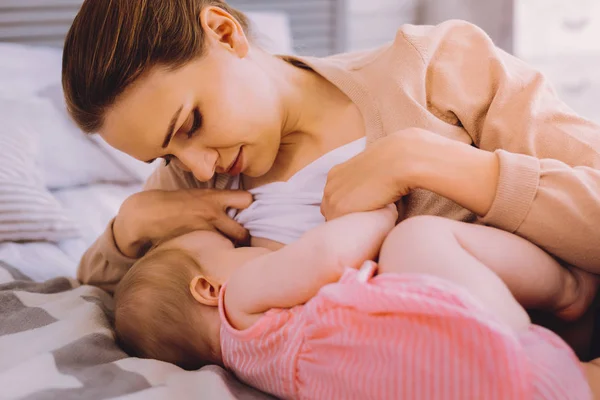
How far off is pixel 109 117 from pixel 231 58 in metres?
0.24

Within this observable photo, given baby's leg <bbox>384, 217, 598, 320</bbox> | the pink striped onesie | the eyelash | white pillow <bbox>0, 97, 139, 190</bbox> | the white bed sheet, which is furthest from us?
white pillow <bbox>0, 97, 139, 190</bbox>

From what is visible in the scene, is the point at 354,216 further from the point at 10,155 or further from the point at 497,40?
the point at 497,40

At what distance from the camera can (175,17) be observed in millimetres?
981

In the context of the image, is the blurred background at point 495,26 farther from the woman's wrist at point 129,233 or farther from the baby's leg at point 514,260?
the baby's leg at point 514,260

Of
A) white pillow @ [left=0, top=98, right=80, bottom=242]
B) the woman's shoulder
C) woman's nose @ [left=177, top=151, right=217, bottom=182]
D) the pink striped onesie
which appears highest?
the woman's shoulder

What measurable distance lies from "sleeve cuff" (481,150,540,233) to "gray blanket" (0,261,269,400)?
0.40 meters

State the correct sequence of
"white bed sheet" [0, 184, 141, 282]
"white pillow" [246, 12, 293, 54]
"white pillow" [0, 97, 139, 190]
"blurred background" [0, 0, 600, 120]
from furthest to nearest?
"blurred background" [0, 0, 600, 120] → "white pillow" [246, 12, 293, 54] → "white pillow" [0, 97, 139, 190] → "white bed sheet" [0, 184, 141, 282]

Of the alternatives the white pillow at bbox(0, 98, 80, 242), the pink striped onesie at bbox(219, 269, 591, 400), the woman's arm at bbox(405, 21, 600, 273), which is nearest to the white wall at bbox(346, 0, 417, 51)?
the white pillow at bbox(0, 98, 80, 242)

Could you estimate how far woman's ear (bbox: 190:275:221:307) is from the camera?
0.86 m

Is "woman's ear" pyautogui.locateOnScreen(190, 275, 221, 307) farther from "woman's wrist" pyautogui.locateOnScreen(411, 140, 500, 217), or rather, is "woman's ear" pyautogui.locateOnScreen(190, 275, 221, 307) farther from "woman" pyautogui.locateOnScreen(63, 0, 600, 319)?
"woman's wrist" pyautogui.locateOnScreen(411, 140, 500, 217)

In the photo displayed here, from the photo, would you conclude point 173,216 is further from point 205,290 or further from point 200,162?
point 205,290

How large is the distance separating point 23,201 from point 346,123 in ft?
2.87

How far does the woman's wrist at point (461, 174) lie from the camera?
2.63 ft

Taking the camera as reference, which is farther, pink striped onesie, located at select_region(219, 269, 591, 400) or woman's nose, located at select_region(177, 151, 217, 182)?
Answer: woman's nose, located at select_region(177, 151, 217, 182)
